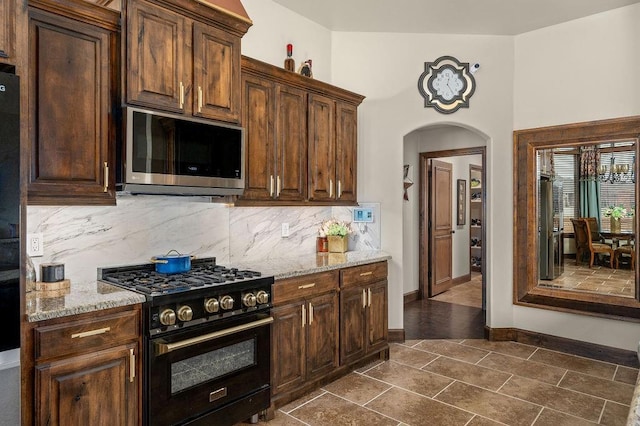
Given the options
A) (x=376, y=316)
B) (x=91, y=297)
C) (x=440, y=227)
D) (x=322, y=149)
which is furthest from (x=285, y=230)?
(x=440, y=227)

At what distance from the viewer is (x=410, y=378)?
3.44 meters

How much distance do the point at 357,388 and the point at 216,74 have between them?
2.50m

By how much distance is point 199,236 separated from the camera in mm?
3115

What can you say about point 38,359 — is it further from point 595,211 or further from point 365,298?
point 595,211

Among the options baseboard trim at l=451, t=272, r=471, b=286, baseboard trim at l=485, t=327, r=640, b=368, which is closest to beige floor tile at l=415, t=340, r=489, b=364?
baseboard trim at l=485, t=327, r=640, b=368

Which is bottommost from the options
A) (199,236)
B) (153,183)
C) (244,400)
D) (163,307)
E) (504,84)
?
(244,400)

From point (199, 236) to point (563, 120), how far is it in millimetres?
3568

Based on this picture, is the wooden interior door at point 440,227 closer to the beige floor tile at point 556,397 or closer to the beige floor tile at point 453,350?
the beige floor tile at point 453,350

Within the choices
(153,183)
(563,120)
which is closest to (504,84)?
(563,120)

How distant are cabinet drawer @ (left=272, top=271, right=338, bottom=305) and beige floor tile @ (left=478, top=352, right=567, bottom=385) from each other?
1662mm

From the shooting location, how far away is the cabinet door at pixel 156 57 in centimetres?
232

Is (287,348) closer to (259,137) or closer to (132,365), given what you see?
(132,365)

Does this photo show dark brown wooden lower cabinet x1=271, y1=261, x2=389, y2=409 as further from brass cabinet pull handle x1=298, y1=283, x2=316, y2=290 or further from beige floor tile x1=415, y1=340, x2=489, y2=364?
beige floor tile x1=415, y1=340, x2=489, y2=364

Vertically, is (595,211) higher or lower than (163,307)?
higher
